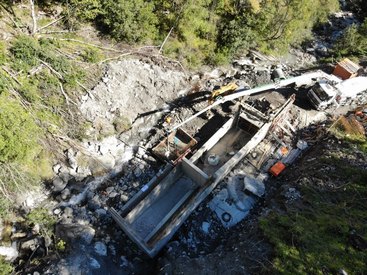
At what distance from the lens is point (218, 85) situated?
19.2 m

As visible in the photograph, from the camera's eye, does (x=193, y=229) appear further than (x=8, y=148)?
Yes

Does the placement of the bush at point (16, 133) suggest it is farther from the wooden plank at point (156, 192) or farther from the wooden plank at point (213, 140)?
the wooden plank at point (213, 140)

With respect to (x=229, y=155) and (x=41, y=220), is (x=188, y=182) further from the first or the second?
(x=41, y=220)

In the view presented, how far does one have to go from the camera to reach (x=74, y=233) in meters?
12.6

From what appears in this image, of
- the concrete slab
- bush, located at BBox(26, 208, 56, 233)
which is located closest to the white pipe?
the concrete slab

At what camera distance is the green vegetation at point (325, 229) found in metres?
10.8

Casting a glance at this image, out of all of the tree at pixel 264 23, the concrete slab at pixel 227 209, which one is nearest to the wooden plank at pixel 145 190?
the concrete slab at pixel 227 209

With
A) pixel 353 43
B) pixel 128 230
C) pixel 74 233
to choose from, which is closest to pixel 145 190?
pixel 128 230

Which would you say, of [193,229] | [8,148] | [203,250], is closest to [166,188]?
[193,229]

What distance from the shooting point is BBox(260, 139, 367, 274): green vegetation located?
10797 millimetres

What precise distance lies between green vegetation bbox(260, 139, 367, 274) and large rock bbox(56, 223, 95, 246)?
702 cm

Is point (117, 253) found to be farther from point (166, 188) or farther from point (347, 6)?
point (347, 6)

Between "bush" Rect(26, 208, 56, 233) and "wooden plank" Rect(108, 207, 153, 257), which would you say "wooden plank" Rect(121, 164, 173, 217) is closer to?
"wooden plank" Rect(108, 207, 153, 257)

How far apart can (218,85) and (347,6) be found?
1752 cm
